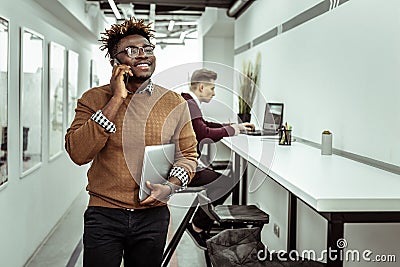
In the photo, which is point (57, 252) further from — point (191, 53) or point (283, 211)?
point (191, 53)

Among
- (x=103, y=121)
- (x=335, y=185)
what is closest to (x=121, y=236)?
(x=103, y=121)

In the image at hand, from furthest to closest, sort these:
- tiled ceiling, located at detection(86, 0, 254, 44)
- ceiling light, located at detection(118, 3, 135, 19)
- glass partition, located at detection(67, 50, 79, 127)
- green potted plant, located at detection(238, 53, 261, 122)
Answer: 1. ceiling light, located at detection(118, 3, 135, 19)
2. tiled ceiling, located at detection(86, 0, 254, 44)
3. glass partition, located at detection(67, 50, 79, 127)
4. green potted plant, located at detection(238, 53, 261, 122)

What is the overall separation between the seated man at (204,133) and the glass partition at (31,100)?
1.20 m

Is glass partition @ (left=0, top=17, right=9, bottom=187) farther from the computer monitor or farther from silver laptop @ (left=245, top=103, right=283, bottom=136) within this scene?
the computer monitor

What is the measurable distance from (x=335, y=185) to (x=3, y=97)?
7.21 ft

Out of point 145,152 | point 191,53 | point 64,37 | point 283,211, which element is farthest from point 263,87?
point 191,53

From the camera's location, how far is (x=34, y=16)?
4.49 metres

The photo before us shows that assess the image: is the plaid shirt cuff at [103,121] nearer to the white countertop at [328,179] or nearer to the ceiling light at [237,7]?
the white countertop at [328,179]

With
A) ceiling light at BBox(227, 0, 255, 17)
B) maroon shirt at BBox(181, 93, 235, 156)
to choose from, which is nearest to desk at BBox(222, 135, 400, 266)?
maroon shirt at BBox(181, 93, 235, 156)

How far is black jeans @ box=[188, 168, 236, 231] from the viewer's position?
4.04 metres

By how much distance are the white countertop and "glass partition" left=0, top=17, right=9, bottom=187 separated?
1.46m

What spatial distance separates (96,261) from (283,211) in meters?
2.43

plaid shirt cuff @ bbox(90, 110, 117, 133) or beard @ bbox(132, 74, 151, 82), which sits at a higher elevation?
beard @ bbox(132, 74, 151, 82)

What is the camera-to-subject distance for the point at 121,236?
2.10 m
